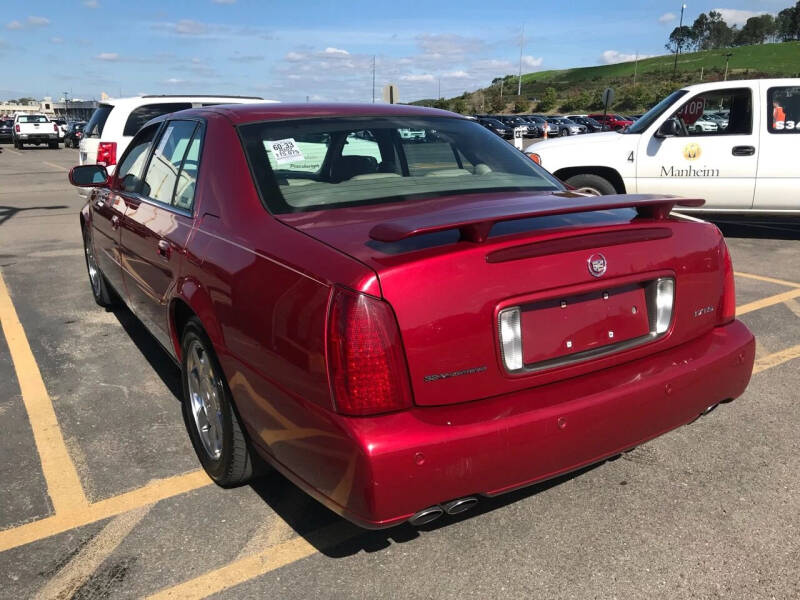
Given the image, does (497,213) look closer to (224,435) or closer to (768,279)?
(224,435)

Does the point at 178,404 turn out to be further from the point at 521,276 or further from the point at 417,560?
the point at 521,276

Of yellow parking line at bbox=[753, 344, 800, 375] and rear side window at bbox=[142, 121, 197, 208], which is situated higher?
rear side window at bbox=[142, 121, 197, 208]

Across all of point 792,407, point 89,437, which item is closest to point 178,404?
point 89,437

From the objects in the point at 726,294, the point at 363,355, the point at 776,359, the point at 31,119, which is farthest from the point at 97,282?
the point at 31,119

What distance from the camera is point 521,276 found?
2.20 m

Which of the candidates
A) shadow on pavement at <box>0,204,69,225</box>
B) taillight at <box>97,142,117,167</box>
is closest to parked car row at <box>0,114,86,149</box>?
shadow on pavement at <box>0,204,69,225</box>

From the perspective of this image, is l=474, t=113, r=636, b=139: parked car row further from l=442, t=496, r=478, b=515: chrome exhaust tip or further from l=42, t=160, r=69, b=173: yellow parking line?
l=442, t=496, r=478, b=515: chrome exhaust tip

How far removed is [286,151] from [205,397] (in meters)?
1.15

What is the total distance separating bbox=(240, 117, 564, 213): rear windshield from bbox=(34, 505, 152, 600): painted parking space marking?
140 centimetres

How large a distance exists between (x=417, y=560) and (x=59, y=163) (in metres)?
28.0

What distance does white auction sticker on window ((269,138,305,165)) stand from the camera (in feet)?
9.73

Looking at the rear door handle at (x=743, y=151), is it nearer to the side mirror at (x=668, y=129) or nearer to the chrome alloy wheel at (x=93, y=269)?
the side mirror at (x=668, y=129)

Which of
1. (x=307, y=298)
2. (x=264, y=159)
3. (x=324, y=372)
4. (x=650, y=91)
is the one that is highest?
(x=650, y=91)

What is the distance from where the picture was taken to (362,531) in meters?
2.76
